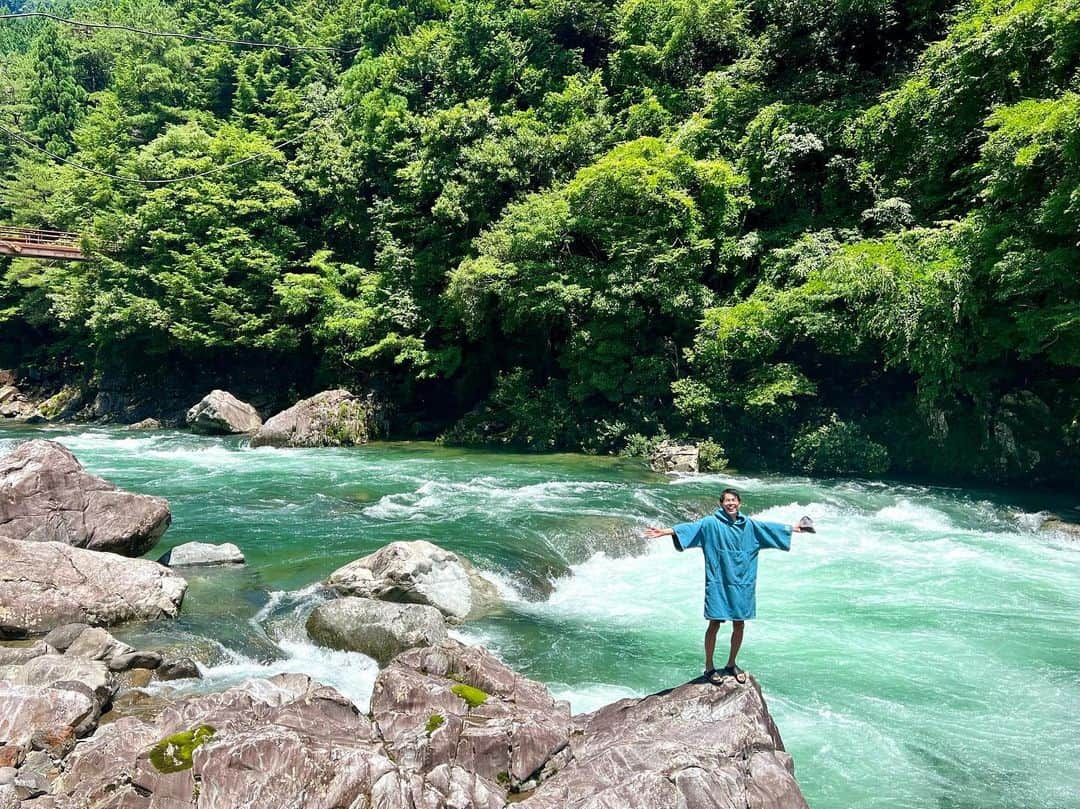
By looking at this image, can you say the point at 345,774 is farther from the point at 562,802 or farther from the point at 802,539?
the point at 802,539

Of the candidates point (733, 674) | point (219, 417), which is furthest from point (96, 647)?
point (219, 417)

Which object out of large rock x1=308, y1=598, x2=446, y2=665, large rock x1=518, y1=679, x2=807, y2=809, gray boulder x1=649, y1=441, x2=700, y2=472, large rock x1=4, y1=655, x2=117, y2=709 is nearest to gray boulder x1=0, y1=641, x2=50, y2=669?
large rock x1=4, y1=655, x2=117, y2=709

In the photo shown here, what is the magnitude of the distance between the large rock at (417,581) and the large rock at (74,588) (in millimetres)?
2204

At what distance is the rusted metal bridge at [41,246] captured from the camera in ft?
108

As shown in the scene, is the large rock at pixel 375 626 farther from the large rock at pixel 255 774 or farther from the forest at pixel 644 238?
the forest at pixel 644 238

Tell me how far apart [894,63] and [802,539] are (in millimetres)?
17209

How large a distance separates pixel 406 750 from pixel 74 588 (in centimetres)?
600

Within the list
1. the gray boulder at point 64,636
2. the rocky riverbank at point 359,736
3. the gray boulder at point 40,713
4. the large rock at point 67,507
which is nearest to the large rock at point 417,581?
the rocky riverbank at point 359,736

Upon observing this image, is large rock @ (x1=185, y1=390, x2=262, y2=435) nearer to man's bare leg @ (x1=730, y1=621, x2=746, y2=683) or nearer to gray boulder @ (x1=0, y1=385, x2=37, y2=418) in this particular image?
gray boulder @ (x1=0, y1=385, x2=37, y2=418)

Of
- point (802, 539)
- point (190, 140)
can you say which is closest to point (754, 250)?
point (802, 539)

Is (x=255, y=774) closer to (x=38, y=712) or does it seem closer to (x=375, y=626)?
(x=38, y=712)

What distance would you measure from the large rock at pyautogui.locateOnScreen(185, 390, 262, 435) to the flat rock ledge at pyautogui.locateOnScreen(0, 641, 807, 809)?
2351 cm

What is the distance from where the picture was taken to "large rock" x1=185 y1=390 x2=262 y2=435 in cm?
2886

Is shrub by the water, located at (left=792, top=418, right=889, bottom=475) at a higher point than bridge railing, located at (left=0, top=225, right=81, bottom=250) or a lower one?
lower
